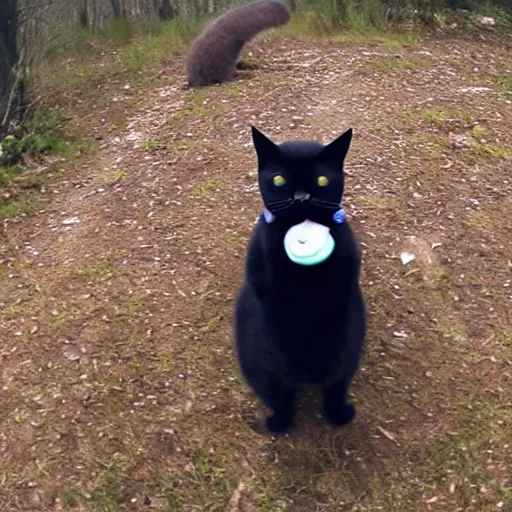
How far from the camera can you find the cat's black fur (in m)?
2.57

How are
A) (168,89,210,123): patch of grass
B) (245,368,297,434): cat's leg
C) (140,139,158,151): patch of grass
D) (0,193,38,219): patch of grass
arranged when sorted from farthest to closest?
(168,89,210,123): patch of grass
(140,139,158,151): patch of grass
(0,193,38,219): patch of grass
(245,368,297,434): cat's leg

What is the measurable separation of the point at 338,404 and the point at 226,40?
10.5 ft

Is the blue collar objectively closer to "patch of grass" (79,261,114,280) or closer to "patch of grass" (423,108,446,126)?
"patch of grass" (79,261,114,280)

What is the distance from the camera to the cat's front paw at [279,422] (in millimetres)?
3201

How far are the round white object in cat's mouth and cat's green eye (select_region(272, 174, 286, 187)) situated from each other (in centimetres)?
14

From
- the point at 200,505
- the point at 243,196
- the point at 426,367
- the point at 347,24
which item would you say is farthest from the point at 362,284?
the point at 347,24

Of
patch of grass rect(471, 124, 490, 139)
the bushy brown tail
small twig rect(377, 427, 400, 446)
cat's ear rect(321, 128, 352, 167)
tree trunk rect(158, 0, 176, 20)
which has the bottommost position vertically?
small twig rect(377, 427, 400, 446)

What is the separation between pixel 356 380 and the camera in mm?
3447

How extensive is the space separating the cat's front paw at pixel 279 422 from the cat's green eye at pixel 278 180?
1.03 metres

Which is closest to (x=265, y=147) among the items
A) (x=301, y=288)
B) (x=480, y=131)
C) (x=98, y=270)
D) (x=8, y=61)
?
(x=301, y=288)

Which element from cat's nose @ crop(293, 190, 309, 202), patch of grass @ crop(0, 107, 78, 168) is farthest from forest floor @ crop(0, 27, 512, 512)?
cat's nose @ crop(293, 190, 309, 202)

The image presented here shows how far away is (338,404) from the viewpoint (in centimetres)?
316

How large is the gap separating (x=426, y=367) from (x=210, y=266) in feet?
3.83

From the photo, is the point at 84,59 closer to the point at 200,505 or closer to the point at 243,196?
the point at 243,196
